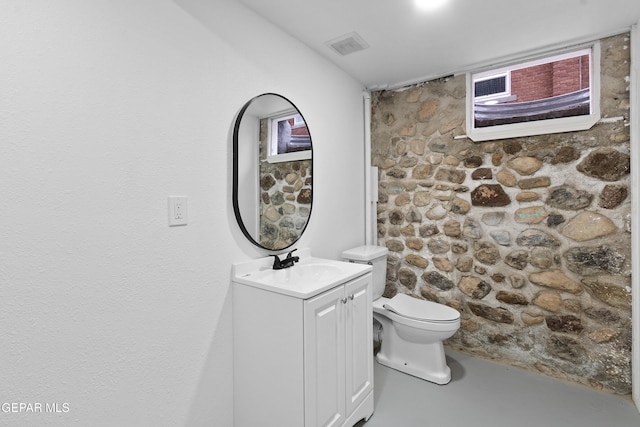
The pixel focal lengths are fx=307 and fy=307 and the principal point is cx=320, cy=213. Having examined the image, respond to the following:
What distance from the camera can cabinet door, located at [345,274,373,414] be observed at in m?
1.65

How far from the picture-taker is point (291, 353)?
1.40 metres

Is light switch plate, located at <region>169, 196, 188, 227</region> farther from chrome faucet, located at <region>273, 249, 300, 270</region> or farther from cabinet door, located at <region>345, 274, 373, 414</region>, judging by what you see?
cabinet door, located at <region>345, 274, 373, 414</region>

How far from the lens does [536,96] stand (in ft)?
7.59

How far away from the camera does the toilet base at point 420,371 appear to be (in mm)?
2166

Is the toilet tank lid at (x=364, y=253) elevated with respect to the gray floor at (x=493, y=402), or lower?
elevated

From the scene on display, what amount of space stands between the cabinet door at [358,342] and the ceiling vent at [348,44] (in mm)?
1570

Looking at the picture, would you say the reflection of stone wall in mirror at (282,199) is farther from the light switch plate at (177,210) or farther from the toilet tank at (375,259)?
the toilet tank at (375,259)

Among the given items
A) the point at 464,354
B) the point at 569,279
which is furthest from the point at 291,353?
the point at 569,279

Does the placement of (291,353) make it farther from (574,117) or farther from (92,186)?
(574,117)

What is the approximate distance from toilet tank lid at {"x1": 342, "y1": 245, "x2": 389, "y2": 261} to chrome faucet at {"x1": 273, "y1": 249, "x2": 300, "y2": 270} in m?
0.67

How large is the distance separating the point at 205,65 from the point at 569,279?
2691 millimetres

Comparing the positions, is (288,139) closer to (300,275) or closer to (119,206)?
(300,275)

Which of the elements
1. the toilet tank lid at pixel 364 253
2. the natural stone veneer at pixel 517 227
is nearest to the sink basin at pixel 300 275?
the toilet tank lid at pixel 364 253

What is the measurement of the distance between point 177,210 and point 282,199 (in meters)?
0.69
